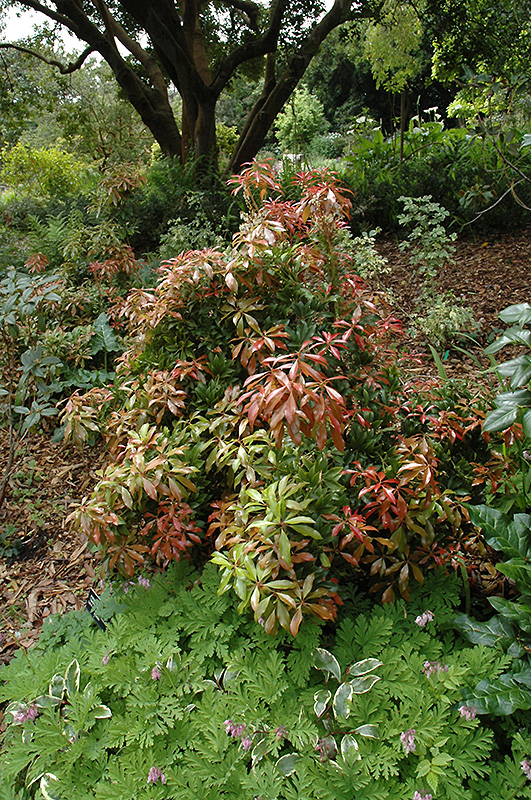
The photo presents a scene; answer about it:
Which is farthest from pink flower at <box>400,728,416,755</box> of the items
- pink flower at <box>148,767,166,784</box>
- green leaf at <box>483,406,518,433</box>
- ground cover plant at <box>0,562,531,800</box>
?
green leaf at <box>483,406,518,433</box>

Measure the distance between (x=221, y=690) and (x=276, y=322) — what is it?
1215 mm

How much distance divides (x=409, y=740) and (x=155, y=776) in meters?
0.62

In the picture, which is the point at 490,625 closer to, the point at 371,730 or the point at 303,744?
the point at 371,730

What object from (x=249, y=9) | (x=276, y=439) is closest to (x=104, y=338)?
(x=276, y=439)

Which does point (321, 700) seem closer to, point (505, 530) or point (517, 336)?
point (505, 530)

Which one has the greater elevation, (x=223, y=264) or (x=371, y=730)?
(x=223, y=264)

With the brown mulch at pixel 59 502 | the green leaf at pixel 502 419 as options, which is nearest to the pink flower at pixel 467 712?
the brown mulch at pixel 59 502

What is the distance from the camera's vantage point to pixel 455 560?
62.7 inches

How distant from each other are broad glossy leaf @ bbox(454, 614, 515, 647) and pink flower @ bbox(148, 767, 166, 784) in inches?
35.0

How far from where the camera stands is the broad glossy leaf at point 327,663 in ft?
4.52

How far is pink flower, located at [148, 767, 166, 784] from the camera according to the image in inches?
48.7

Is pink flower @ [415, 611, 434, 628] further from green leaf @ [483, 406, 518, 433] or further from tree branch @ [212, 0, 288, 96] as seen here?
tree branch @ [212, 0, 288, 96]

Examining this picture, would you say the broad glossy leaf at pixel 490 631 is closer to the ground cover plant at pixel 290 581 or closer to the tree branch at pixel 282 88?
the ground cover plant at pixel 290 581

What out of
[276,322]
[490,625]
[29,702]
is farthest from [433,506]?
[29,702]
